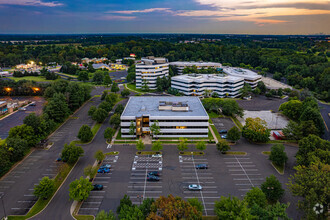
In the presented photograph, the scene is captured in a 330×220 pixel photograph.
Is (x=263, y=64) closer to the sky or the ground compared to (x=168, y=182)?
closer to the sky

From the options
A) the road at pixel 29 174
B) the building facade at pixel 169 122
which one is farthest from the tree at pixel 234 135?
the road at pixel 29 174

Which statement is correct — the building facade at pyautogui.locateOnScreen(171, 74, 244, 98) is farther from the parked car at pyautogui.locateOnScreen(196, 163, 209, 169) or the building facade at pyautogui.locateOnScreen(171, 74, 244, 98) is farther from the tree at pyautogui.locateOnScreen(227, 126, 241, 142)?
the parked car at pyautogui.locateOnScreen(196, 163, 209, 169)

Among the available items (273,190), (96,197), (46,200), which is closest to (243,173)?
(273,190)

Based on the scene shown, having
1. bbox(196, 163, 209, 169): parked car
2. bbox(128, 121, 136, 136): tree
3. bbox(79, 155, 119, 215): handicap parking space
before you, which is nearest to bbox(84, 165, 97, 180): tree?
bbox(79, 155, 119, 215): handicap parking space

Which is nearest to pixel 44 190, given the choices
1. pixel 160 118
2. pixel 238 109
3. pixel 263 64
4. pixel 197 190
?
pixel 197 190

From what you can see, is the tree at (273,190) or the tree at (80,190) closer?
the tree at (80,190)

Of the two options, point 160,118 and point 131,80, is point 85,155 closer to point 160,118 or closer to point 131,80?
point 160,118

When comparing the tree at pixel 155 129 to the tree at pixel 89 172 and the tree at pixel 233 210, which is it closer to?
the tree at pixel 89 172

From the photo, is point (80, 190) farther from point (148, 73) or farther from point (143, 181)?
point (148, 73)
